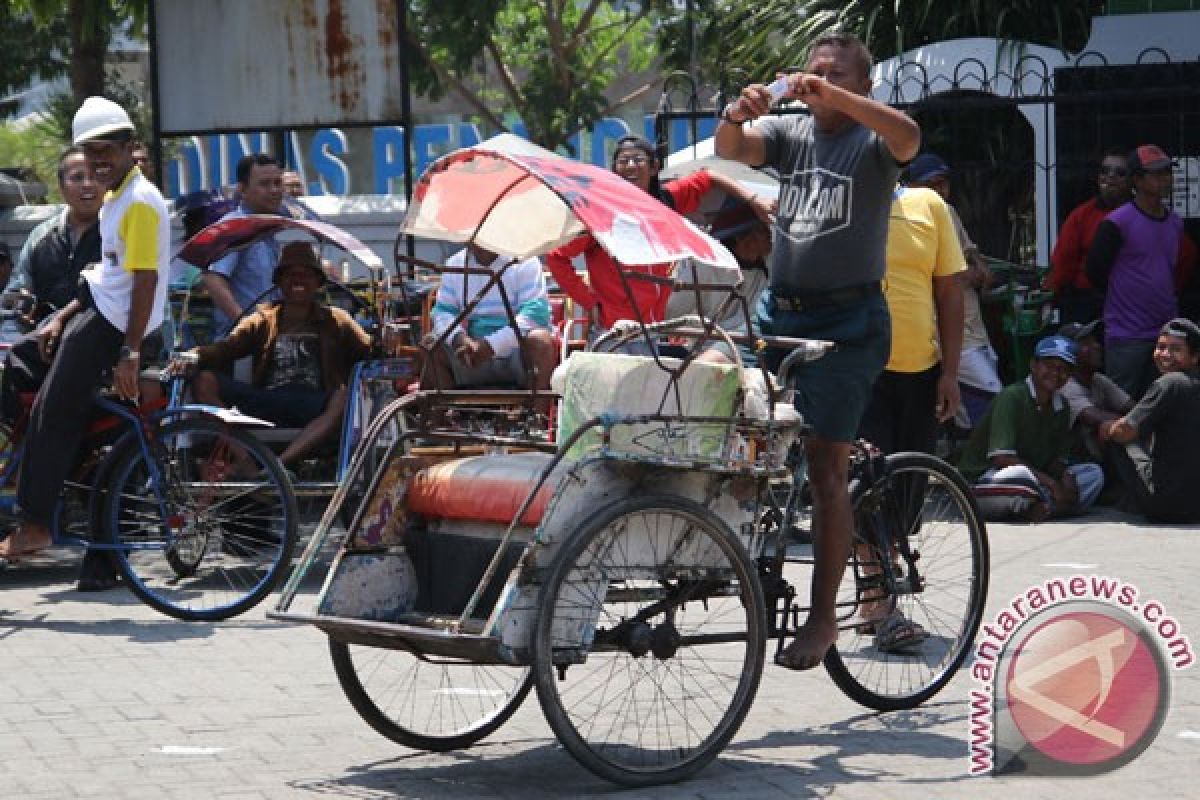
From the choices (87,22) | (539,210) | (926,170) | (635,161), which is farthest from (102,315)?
(87,22)

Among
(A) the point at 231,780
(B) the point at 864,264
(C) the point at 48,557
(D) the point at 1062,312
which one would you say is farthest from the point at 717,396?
(D) the point at 1062,312

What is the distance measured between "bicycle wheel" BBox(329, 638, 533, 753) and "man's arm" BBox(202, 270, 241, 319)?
3.73 m

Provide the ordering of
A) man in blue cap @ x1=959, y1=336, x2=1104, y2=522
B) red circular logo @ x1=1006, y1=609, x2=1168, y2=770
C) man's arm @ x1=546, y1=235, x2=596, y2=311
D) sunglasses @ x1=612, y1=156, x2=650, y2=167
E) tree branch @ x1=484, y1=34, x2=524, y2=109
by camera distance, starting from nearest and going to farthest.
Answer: red circular logo @ x1=1006, y1=609, x2=1168, y2=770 < man's arm @ x1=546, y1=235, x2=596, y2=311 < sunglasses @ x1=612, y1=156, x2=650, y2=167 < man in blue cap @ x1=959, y1=336, x2=1104, y2=522 < tree branch @ x1=484, y1=34, x2=524, y2=109

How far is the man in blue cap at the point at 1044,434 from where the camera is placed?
11766 mm

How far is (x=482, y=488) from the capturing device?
6117mm

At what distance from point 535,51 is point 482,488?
26.1 meters

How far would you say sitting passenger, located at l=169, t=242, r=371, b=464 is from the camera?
10062mm

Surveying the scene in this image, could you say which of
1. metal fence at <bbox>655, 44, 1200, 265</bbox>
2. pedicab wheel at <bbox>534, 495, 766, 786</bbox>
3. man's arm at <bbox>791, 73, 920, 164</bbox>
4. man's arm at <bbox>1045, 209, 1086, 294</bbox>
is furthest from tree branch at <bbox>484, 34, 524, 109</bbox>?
pedicab wheel at <bbox>534, 495, 766, 786</bbox>

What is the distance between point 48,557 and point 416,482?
4875 millimetres

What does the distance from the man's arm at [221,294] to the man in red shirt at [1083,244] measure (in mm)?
5290

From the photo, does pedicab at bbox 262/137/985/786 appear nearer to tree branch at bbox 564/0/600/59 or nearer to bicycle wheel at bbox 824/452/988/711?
bicycle wheel at bbox 824/452/988/711

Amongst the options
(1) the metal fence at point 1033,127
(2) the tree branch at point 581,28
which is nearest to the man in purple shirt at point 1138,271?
(1) the metal fence at point 1033,127

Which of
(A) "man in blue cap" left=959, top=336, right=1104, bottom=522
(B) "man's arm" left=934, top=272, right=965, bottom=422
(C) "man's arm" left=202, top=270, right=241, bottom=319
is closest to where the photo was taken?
(B) "man's arm" left=934, top=272, right=965, bottom=422

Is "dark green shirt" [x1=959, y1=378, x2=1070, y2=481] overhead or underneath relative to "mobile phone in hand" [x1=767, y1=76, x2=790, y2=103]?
underneath
